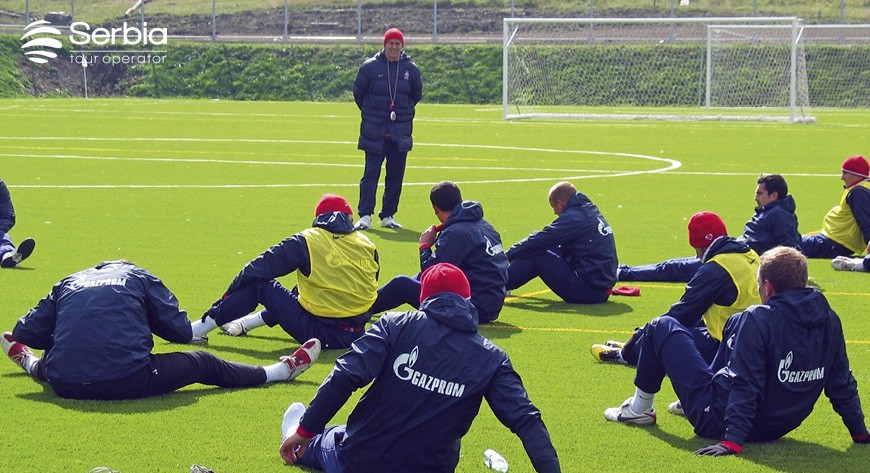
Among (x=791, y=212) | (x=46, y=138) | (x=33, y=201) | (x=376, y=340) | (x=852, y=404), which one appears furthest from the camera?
(x=46, y=138)

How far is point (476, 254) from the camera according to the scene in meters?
11.7

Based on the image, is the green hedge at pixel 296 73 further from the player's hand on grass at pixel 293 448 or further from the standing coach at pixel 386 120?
the player's hand on grass at pixel 293 448

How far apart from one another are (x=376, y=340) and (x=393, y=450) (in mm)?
609

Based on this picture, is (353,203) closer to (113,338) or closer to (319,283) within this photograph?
(319,283)

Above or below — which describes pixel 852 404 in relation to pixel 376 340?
below

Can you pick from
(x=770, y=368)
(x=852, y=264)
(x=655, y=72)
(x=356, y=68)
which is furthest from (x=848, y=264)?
(x=356, y=68)

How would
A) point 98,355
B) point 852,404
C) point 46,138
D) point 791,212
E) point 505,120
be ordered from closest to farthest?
point 852,404 < point 98,355 < point 791,212 < point 46,138 < point 505,120

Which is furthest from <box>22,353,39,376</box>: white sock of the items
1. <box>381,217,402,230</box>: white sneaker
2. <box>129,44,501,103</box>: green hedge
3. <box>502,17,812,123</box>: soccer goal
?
<box>129,44,501,103</box>: green hedge

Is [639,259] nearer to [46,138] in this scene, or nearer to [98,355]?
[98,355]

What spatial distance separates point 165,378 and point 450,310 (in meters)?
3.31

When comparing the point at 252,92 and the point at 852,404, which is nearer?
the point at 852,404

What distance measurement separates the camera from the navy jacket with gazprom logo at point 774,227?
44.5ft

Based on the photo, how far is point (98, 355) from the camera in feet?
29.0

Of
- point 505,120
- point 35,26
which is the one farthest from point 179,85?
point 505,120
